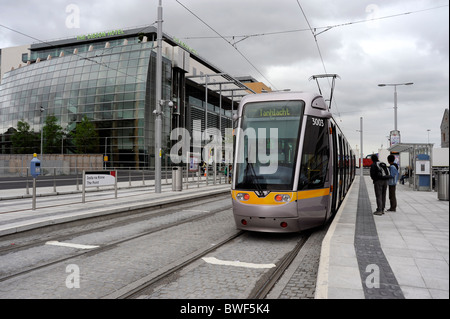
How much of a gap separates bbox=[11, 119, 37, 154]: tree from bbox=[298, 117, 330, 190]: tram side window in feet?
172

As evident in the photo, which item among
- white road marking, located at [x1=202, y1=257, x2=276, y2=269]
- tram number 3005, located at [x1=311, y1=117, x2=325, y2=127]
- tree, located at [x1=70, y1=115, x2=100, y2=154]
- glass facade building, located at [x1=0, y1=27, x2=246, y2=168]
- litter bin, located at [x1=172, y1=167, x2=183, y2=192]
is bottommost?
white road marking, located at [x1=202, y1=257, x2=276, y2=269]

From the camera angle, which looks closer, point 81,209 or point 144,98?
point 81,209

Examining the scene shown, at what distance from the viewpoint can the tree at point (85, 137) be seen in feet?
143

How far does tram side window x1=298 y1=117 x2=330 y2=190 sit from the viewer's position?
6598mm

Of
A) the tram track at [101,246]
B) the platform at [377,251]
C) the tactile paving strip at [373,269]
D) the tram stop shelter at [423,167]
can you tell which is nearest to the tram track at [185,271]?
the platform at [377,251]

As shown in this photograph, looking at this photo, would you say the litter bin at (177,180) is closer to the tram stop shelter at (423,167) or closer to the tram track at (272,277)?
the tram stop shelter at (423,167)

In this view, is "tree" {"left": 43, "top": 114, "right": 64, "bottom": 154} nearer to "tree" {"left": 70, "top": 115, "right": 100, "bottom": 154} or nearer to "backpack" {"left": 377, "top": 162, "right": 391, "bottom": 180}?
"tree" {"left": 70, "top": 115, "right": 100, "bottom": 154}

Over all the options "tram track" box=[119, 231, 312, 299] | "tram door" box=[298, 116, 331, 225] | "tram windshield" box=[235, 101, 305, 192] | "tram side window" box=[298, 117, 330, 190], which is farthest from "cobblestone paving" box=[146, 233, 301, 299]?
"tram side window" box=[298, 117, 330, 190]

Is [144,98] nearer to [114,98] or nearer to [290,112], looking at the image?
[114,98]

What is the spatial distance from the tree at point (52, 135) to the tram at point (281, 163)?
45.1m

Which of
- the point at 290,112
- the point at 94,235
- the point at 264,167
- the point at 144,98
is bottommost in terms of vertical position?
the point at 94,235

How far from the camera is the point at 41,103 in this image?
50656 mm
